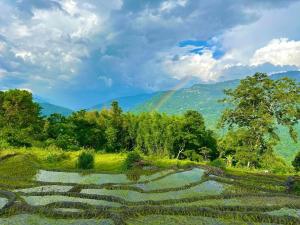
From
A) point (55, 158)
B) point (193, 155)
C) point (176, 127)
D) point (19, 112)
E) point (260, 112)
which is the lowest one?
point (55, 158)

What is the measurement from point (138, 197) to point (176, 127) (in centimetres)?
3981

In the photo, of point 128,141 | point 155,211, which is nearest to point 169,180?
point 155,211

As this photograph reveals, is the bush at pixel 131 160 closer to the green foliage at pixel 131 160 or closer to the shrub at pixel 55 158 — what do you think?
the green foliage at pixel 131 160

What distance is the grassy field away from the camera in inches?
486

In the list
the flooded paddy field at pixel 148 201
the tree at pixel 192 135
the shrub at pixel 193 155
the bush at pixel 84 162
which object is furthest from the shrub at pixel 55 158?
the shrub at pixel 193 155

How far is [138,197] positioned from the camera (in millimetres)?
17266

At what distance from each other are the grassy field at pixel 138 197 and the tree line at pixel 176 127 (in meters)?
19.0

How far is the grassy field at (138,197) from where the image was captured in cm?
1235

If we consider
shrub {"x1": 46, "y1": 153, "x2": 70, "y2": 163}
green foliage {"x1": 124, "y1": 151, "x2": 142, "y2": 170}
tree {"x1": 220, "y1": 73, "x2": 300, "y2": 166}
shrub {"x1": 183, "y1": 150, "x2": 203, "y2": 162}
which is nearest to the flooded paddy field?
green foliage {"x1": 124, "y1": 151, "x2": 142, "y2": 170}

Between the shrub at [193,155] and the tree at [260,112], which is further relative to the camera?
the shrub at [193,155]

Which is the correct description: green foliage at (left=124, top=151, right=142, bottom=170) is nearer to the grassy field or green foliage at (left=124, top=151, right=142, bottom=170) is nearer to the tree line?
the grassy field

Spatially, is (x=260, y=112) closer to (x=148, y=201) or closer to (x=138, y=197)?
(x=138, y=197)

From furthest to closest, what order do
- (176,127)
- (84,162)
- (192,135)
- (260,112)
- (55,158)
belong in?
(192,135)
(176,127)
(260,112)
(55,158)
(84,162)

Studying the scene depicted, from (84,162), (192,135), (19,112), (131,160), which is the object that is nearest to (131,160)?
(131,160)
